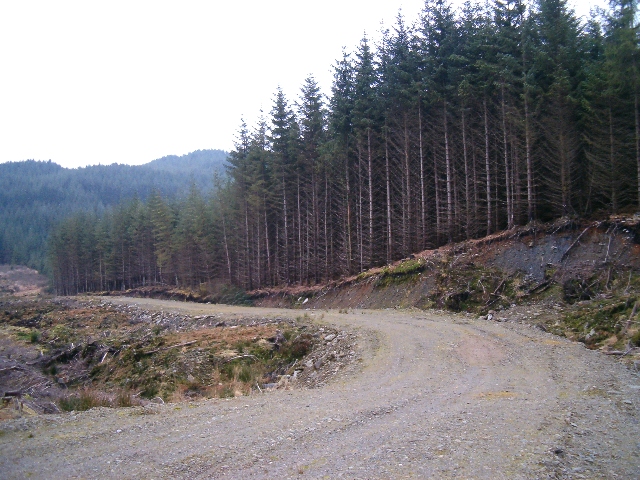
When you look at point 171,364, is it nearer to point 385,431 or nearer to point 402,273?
point 385,431

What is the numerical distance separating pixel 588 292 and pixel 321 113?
86.1ft

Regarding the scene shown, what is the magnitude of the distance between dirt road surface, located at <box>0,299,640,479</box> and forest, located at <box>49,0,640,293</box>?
14.5m

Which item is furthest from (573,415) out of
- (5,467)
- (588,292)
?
(588,292)

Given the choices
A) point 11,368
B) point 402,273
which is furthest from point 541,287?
point 11,368

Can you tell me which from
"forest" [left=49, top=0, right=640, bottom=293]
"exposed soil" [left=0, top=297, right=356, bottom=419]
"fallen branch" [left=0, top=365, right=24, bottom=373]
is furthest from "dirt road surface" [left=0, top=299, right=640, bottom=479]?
"forest" [left=49, top=0, right=640, bottom=293]

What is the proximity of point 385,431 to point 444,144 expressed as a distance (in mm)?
24933

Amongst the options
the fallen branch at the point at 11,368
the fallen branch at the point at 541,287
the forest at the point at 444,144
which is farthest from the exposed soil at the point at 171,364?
the forest at the point at 444,144

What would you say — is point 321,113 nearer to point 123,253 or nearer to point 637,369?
Answer: point 637,369

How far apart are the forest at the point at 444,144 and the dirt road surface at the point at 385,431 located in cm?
1447

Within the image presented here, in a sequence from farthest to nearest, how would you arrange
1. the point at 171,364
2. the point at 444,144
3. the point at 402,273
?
the point at 444,144, the point at 402,273, the point at 171,364

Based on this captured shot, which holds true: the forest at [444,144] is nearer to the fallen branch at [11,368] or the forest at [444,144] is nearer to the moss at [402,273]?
the moss at [402,273]

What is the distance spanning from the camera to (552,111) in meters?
22.7

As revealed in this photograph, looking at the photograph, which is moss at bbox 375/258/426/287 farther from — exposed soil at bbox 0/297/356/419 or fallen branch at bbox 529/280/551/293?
exposed soil at bbox 0/297/356/419

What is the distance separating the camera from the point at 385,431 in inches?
249
